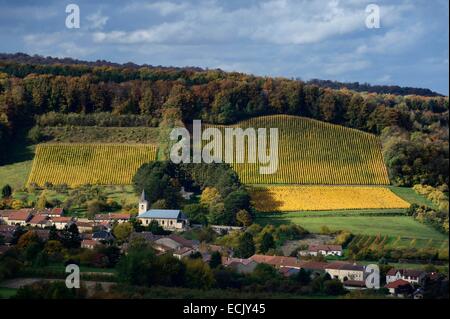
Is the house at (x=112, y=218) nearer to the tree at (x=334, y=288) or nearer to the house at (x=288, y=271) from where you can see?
the house at (x=288, y=271)

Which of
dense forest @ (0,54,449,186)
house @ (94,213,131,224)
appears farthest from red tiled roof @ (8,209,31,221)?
dense forest @ (0,54,449,186)

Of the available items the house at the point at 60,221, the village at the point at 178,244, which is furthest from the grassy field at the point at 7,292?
the house at the point at 60,221

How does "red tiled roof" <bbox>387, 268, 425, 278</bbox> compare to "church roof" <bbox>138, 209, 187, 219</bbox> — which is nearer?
"red tiled roof" <bbox>387, 268, 425, 278</bbox>

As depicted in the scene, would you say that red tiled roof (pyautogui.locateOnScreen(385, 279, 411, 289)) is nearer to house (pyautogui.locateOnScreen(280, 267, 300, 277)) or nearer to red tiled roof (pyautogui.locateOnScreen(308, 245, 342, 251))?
house (pyautogui.locateOnScreen(280, 267, 300, 277))

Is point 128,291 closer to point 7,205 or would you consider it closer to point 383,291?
point 383,291

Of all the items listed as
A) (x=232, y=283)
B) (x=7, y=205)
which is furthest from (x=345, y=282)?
(x=7, y=205)

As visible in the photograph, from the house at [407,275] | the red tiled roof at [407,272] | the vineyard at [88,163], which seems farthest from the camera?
the vineyard at [88,163]
